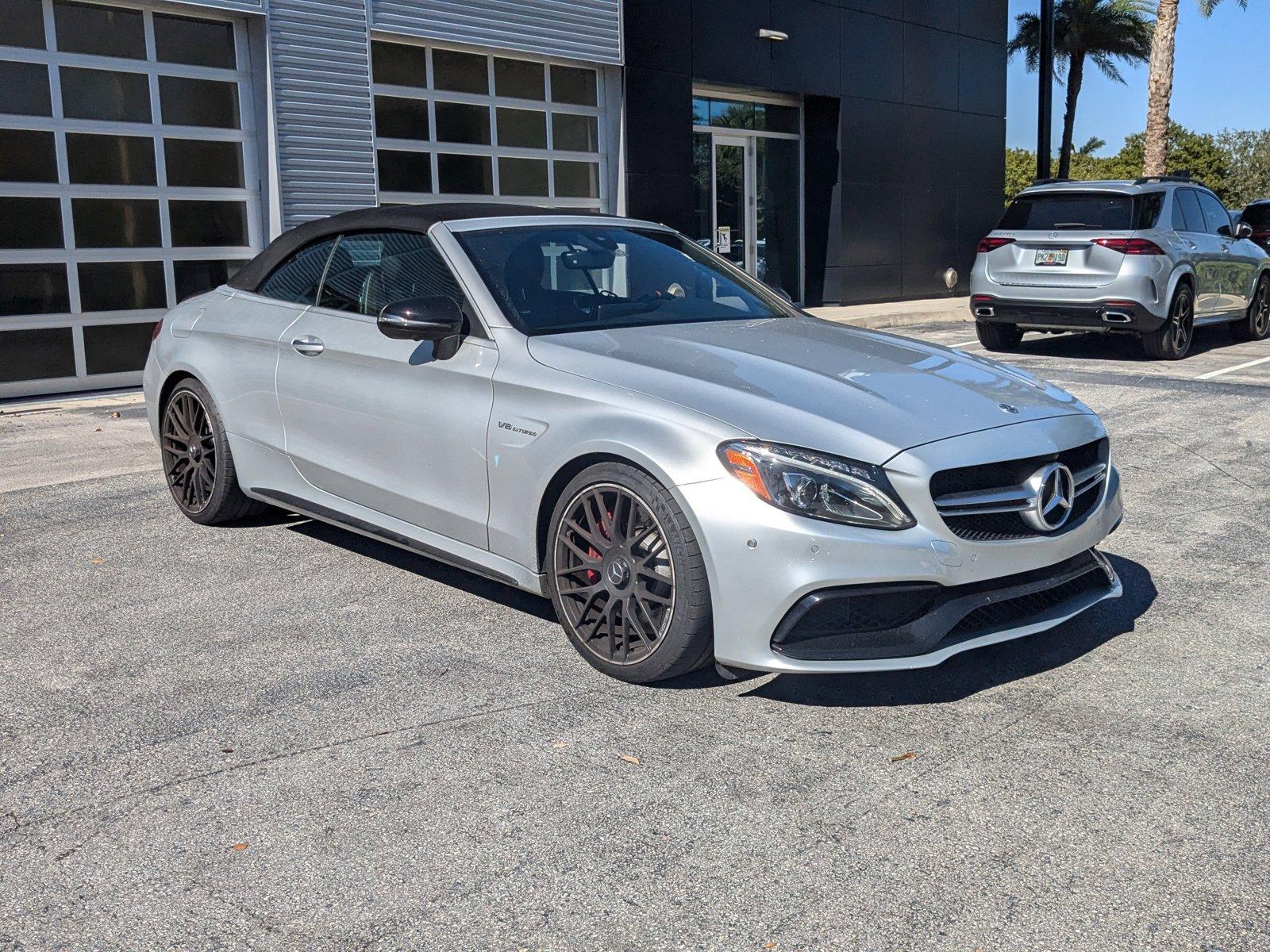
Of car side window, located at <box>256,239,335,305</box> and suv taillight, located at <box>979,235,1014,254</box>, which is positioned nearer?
car side window, located at <box>256,239,335,305</box>

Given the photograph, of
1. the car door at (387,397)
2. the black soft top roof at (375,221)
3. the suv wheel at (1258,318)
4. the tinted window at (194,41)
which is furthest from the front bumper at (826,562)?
the suv wheel at (1258,318)

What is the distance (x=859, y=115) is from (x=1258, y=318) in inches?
302

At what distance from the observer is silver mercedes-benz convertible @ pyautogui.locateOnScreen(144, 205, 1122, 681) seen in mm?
3723

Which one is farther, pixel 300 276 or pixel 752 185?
pixel 752 185

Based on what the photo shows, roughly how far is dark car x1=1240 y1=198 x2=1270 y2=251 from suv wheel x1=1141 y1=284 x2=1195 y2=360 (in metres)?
8.94

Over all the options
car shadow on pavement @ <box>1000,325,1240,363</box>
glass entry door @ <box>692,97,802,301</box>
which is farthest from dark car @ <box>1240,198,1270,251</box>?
glass entry door @ <box>692,97,802,301</box>

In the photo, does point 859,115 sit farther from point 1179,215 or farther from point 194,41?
point 194,41

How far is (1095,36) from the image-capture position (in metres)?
45.7

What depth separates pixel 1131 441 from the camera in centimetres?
834

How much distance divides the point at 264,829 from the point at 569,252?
270 centimetres

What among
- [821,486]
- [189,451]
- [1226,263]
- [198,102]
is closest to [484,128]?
A: [198,102]

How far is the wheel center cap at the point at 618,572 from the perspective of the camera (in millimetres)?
4012

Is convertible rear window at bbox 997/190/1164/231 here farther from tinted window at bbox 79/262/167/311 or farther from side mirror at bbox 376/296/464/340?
side mirror at bbox 376/296/464/340

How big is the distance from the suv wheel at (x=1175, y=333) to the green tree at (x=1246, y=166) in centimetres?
6092
